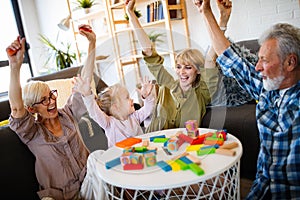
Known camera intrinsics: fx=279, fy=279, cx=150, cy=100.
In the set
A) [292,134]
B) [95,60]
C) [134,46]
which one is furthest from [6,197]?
[292,134]

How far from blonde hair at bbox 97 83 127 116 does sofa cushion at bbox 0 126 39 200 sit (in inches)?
15.6

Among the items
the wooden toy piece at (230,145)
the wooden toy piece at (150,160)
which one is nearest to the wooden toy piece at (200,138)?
the wooden toy piece at (230,145)

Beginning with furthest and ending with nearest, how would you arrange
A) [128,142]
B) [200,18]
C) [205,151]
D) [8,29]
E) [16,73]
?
1. [8,29]
2. [200,18]
3. [128,142]
4. [16,73]
5. [205,151]

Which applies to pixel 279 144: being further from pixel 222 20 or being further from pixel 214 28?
pixel 222 20

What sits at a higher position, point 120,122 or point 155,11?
point 155,11

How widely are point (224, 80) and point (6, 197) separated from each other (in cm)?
135

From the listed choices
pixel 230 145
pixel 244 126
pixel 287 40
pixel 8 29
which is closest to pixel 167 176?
pixel 230 145

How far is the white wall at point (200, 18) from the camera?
7.65 feet

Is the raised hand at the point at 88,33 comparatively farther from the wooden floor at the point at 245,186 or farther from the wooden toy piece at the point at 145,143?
Result: the wooden floor at the point at 245,186

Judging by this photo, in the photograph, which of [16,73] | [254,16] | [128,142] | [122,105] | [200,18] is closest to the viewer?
[16,73]

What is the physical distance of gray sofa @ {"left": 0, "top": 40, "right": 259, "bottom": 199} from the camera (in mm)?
1223

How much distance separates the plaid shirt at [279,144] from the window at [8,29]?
3889mm

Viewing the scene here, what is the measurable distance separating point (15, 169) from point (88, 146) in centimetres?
33

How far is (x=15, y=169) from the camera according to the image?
1.24m
